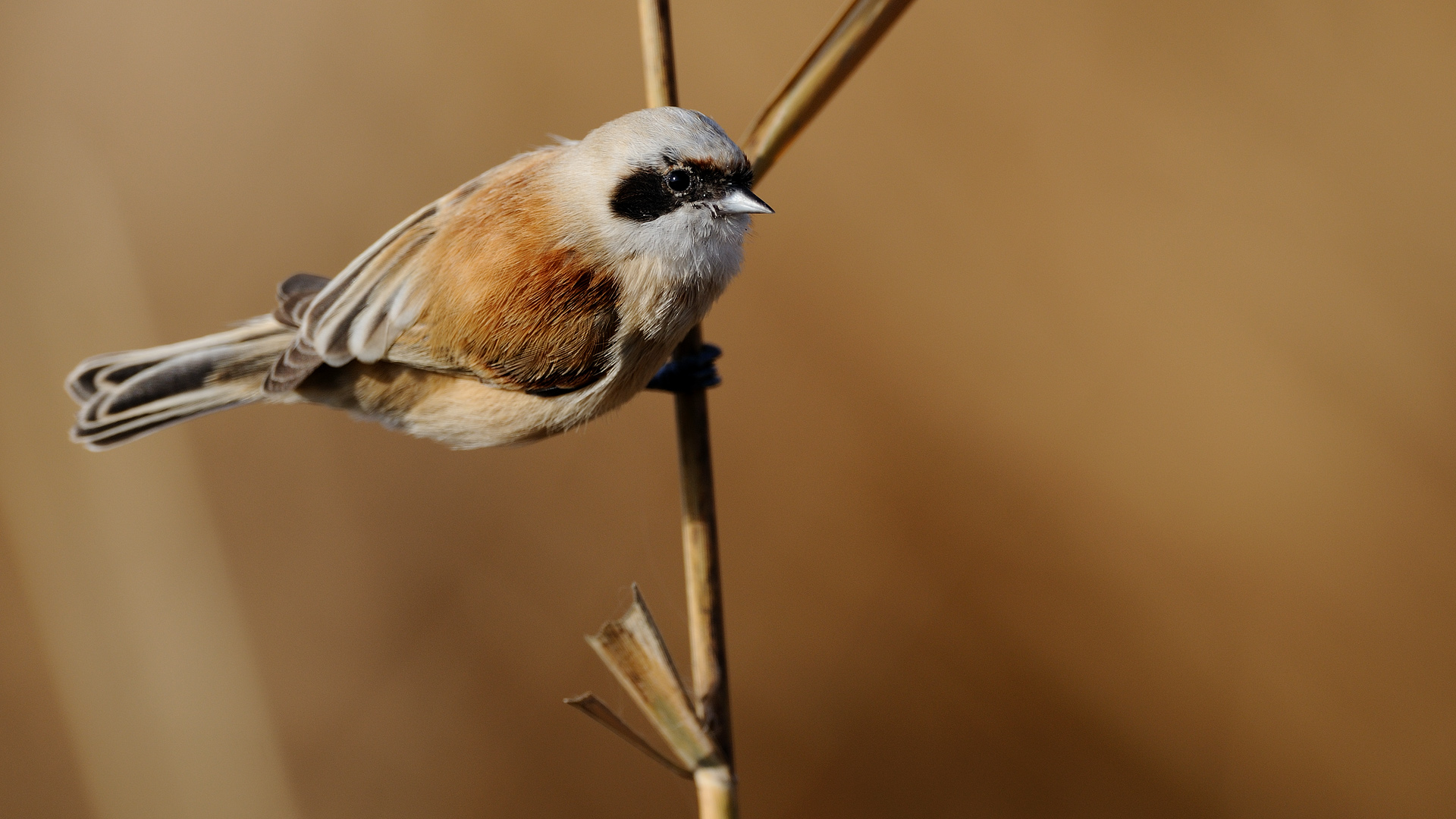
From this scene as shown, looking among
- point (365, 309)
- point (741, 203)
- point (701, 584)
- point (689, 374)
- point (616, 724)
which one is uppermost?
point (365, 309)

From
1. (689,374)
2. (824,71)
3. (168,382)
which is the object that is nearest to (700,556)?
(689,374)

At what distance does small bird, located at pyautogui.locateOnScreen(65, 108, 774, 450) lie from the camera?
4.57ft

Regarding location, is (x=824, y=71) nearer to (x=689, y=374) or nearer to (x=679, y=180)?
(x=679, y=180)

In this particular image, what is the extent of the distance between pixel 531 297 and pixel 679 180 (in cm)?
30

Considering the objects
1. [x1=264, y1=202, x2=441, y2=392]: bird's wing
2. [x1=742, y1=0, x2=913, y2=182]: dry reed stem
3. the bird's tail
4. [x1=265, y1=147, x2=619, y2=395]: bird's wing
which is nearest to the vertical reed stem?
[x1=742, y1=0, x2=913, y2=182]: dry reed stem

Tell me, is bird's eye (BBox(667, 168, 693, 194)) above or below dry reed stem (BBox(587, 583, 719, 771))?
above

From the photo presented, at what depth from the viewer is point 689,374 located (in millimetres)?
1542

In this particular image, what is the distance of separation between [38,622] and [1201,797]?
271 centimetres

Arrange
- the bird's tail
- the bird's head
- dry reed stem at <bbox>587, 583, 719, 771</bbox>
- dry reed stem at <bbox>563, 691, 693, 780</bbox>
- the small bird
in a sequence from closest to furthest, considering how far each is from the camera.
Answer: dry reed stem at <bbox>563, 691, 693, 780</bbox>
dry reed stem at <bbox>587, 583, 719, 771</bbox>
the bird's head
the small bird
the bird's tail

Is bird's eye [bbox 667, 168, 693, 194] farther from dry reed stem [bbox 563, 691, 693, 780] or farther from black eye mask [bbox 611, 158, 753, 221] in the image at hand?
dry reed stem [bbox 563, 691, 693, 780]

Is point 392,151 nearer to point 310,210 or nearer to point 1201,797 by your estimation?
point 310,210

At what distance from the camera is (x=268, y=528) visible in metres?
2.34

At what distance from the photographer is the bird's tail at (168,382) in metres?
1.63

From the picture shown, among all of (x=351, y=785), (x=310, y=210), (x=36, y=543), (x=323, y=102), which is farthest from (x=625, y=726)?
(x=323, y=102)
